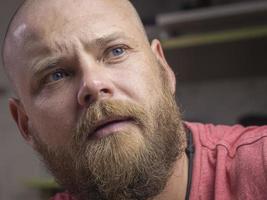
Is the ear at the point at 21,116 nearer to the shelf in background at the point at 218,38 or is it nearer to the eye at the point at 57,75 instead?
the eye at the point at 57,75

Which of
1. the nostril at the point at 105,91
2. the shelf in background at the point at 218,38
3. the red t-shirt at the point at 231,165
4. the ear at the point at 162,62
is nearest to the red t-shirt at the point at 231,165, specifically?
the red t-shirt at the point at 231,165

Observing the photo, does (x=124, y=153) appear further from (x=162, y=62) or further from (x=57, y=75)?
(x=162, y=62)

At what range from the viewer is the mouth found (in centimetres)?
75

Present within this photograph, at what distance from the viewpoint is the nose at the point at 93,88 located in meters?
0.75

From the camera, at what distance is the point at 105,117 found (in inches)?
29.1

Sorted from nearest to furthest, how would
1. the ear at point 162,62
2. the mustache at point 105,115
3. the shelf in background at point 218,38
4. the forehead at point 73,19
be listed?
the mustache at point 105,115, the forehead at point 73,19, the ear at point 162,62, the shelf in background at point 218,38

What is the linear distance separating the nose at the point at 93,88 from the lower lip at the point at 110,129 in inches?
2.3

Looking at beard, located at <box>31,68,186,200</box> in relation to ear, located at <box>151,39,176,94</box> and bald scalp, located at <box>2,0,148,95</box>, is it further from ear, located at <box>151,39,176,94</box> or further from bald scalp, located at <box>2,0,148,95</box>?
bald scalp, located at <box>2,0,148,95</box>

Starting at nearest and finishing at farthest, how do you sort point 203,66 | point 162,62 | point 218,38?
point 162,62 → point 218,38 → point 203,66


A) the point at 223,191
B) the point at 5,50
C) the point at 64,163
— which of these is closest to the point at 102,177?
the point at 64,163

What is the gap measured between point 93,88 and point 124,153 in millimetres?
146

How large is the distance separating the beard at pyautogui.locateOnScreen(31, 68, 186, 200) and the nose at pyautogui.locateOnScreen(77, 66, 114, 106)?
0.05 feet

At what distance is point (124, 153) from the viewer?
29.6 inches

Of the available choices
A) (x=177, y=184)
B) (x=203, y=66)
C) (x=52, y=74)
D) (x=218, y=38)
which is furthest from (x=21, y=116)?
(x=203, y=66)
